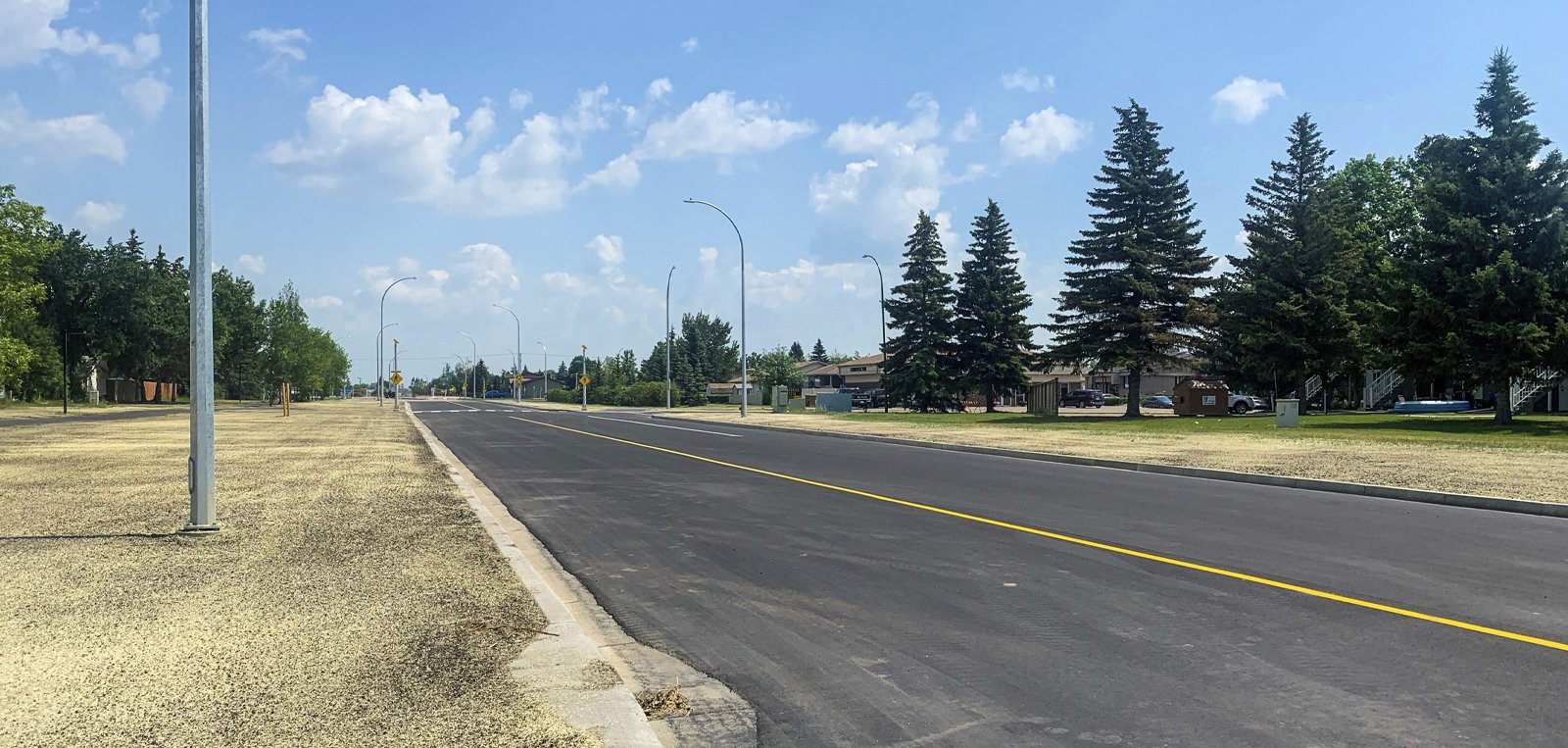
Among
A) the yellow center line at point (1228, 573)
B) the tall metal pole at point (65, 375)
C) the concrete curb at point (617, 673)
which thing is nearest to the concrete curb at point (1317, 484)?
the yellow center line at point (1228, 573)

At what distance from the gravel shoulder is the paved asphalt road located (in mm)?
2136

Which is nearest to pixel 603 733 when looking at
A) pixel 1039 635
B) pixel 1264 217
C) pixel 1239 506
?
pixel 1039 635

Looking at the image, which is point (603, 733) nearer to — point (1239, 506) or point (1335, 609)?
point (1335, 609)

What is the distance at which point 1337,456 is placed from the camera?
63.9ft

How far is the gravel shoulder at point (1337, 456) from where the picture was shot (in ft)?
47.5

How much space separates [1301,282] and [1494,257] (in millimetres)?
14463

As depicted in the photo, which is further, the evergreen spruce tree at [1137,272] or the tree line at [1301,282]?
the evergreen spruce tree at [1137,272]

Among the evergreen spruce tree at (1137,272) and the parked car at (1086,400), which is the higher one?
the evergreen spruce tree at (1137,272)

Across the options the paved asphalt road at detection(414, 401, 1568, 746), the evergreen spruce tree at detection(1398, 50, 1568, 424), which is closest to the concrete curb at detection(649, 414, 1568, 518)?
the paved asphalt road at detection(414, 401, 1568, 746)

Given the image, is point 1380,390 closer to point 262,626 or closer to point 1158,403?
point 1158,403

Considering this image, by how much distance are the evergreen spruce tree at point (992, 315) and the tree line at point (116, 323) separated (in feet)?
164

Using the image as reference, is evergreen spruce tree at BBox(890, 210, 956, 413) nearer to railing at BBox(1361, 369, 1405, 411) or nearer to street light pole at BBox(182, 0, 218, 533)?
railing at BBox(1361, 369, 1405, 411)

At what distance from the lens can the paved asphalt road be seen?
4527 mm

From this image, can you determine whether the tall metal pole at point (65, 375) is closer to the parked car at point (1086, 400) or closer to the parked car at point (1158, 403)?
the parked car at point (1086, 400)
